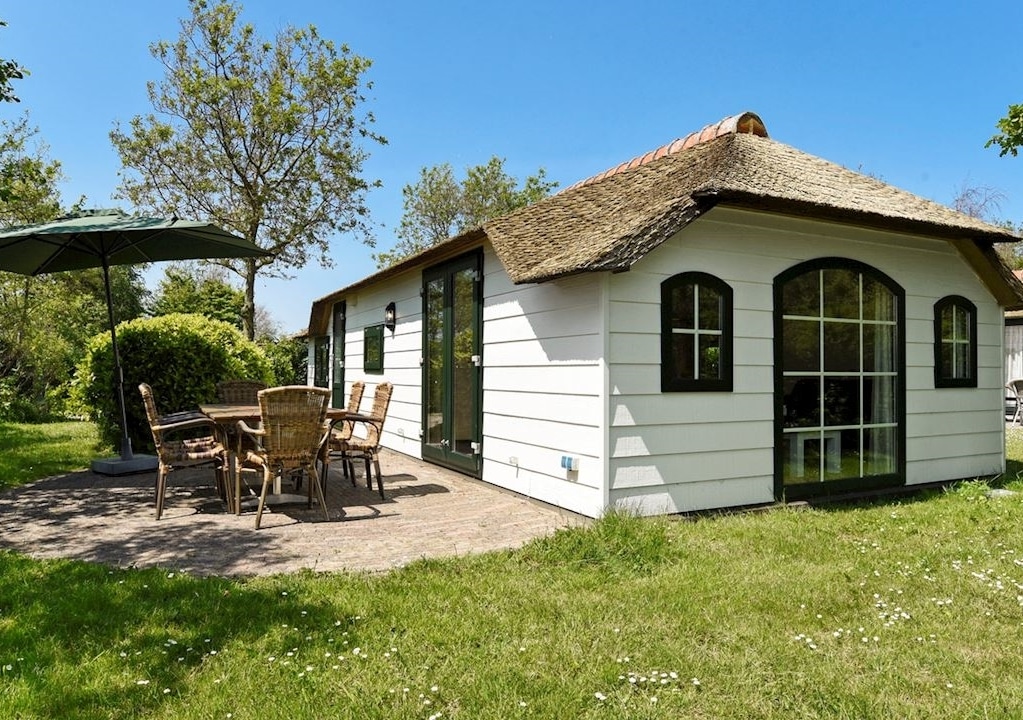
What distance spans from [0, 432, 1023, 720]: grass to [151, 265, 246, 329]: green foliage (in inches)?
1016

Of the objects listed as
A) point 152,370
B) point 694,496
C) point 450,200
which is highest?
point 450,200

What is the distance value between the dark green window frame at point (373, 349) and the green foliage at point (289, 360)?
853 centimetres

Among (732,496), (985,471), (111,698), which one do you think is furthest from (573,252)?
(985,471)

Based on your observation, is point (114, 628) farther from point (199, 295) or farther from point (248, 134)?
point (199, 295)

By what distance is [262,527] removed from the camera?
4.98 m

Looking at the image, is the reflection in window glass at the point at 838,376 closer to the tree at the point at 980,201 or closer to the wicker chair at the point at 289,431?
the wicker chair at the point at 289,431

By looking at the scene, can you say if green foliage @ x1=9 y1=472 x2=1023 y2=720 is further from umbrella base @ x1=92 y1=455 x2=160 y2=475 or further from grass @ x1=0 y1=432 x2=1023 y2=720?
umbrella base @ x1=92 y1=455 x2=160 y2=475

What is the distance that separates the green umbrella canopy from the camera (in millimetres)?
6090

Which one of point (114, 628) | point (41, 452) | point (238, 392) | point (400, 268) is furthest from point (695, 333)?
point (41, 452)

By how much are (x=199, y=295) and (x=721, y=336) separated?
94.0 feet

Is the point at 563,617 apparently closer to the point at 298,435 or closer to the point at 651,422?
the point at 651,422

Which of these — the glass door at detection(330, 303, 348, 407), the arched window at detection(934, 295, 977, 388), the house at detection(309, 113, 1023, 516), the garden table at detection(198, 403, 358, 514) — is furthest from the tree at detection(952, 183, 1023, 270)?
the garden table at detection(198, 403, 358, 514)

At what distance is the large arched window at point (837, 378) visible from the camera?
235 inches

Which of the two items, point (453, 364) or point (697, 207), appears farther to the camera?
point (453, 364)
